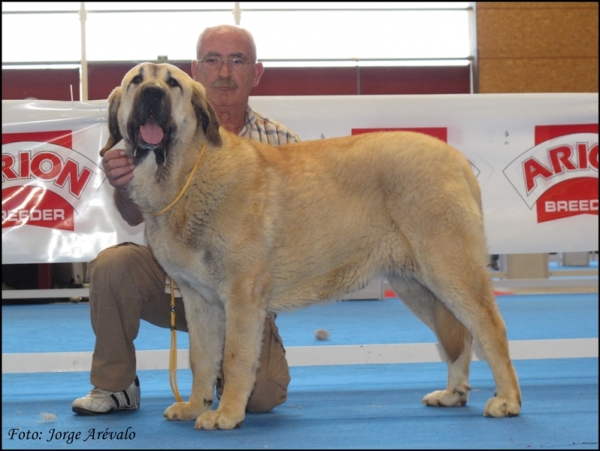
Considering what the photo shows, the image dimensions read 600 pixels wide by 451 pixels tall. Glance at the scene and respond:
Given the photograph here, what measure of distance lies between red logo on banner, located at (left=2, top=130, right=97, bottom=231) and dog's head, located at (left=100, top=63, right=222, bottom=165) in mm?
1235

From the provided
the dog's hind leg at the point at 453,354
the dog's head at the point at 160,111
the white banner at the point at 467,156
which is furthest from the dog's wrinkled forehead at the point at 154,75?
the dog's hind leg at the point at 453,354

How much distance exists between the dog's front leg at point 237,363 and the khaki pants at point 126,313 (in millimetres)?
478

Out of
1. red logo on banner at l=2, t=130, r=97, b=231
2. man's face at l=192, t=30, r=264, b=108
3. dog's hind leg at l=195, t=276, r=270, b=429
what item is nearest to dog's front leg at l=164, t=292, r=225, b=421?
dog's hind leg at l=195, t=276, r=270, b=429

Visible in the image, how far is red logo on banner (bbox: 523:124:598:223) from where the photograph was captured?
390 centimetres

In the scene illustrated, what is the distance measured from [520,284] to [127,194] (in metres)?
4.81

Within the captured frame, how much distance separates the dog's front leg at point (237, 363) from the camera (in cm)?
Result: 248

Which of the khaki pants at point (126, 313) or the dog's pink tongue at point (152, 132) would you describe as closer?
the dog's pink tongue at point (152, 132)

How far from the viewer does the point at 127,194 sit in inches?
113

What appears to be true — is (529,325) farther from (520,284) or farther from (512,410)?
(512,410)

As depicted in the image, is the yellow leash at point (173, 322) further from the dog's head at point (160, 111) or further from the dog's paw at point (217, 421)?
the dog's paw at point (217, 421)

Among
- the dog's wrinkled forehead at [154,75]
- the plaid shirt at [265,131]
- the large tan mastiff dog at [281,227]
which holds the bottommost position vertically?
the large tan mastiff dog at [281,227]

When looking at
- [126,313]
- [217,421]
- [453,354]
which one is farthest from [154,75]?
[453,354]

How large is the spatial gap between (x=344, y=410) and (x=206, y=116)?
137 cm

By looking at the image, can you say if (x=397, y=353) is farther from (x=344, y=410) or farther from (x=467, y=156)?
(x=467, y=156)
